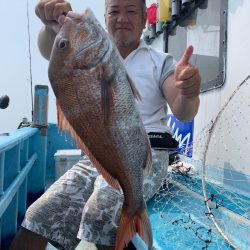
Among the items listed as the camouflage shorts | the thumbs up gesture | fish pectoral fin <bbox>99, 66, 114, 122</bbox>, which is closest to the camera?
fish pectoral fin <bbox>99, 66, 114, 122</bbox>

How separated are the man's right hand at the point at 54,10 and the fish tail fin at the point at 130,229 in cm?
105

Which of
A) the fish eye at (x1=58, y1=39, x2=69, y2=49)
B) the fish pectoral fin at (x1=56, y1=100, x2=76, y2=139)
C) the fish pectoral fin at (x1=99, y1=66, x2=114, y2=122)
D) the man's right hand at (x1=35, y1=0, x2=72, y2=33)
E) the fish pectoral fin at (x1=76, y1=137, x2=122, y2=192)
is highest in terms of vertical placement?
the man's right hand at (x1=35, y1=0, x2=72, y2=33)

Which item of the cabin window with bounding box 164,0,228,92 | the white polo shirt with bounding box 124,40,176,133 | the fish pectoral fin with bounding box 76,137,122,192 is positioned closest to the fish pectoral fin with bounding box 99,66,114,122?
the fish pectoral fin with bounding box 76,137,122,192

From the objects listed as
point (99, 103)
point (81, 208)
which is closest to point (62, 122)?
point (99, 103)

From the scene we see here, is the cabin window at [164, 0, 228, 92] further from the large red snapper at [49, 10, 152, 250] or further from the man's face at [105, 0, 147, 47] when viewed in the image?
the large red snapper at [49, 10, 152, 250]

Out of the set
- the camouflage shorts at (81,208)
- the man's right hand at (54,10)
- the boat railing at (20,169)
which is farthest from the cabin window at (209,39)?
the man's right hand at (54,10)

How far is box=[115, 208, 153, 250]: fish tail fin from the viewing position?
184 cm

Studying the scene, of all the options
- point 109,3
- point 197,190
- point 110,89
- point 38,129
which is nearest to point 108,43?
point 110,89

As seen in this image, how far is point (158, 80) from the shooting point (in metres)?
2.64

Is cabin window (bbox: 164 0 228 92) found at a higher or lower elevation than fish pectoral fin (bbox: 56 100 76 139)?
higher

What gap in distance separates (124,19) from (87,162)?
1044 mm

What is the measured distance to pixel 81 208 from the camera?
8.07 ft

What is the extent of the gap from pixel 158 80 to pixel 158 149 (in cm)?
49

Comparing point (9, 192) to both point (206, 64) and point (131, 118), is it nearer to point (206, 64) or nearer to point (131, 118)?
point (131, 118)
